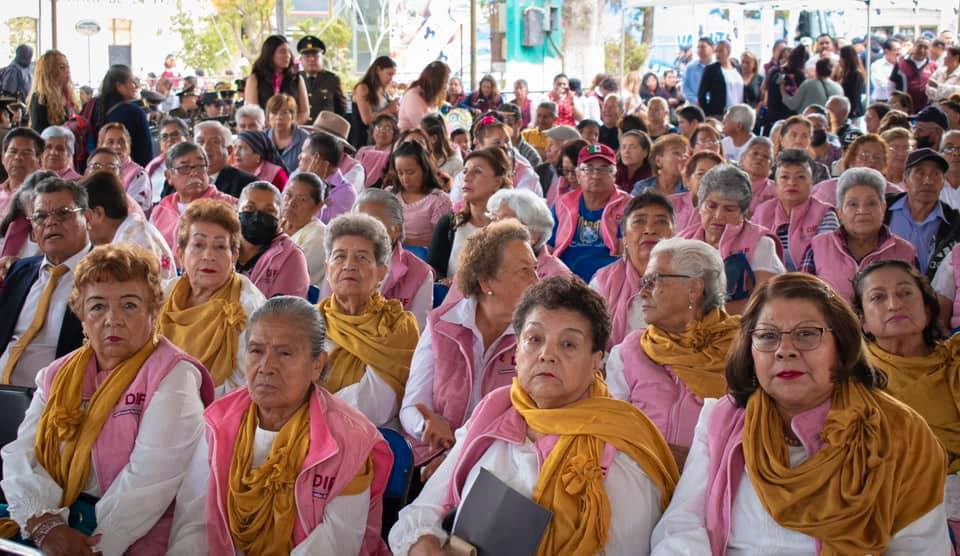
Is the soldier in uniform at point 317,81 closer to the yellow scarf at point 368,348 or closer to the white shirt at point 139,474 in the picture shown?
the yellow scarf at point 368,348

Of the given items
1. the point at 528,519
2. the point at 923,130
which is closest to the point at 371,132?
the point at 923,130

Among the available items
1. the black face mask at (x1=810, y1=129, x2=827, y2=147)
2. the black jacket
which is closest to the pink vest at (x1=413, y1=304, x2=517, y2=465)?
the black jacket

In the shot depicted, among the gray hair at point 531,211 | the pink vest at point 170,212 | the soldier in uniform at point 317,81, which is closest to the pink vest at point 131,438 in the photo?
the gray hair at point 531,211

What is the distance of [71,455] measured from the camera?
2.84 metres

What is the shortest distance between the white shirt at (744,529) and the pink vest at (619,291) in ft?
4.95

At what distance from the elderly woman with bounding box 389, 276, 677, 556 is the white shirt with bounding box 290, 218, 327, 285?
2.49m

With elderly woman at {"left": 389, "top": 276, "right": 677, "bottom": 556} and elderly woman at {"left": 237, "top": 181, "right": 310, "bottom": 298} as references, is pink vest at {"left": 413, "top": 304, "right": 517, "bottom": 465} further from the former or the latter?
elderly woman at {"left": 237, "top": 181, "right": 310, "bottom": 298}

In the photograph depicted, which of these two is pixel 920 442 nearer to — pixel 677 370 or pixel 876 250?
pixel 677 370

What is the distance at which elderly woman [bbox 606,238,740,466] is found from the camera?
3129 mm

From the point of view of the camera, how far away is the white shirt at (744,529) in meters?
2.29

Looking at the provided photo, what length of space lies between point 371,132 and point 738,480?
7.03 meters

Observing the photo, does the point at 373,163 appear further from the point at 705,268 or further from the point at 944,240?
the point at 705,268

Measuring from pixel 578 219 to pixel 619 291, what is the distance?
5.56ft

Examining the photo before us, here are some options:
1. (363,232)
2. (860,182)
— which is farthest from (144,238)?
(860,182)
